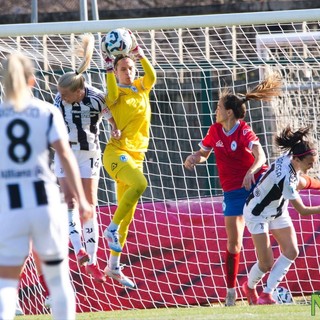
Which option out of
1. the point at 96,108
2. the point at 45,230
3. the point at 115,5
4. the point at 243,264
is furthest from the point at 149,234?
the point at 115,5

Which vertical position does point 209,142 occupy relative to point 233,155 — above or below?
above

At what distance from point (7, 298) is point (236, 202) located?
13.4ft

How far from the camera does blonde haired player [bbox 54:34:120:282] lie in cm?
914

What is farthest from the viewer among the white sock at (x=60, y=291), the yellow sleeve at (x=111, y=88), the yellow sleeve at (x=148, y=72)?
the yellow sleeve at (x=148, y=72)

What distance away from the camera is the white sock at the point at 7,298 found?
580cm

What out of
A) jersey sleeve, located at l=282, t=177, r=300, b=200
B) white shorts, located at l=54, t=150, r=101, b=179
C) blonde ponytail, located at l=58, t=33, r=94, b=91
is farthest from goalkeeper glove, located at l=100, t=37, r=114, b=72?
jersey sleeve, located at l=282, t=177, r=300, b=200

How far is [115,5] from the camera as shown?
25.8 meters

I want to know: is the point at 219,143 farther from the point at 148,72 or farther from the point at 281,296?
the point at 281,296

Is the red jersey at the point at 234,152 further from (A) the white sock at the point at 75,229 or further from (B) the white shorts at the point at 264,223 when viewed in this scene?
(A) the white sock at the point at 75,229

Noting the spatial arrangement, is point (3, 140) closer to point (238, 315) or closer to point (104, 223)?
point (238, 315)

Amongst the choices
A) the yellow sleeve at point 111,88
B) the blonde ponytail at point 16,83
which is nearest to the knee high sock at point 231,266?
the yellow sleeve at point 111,88

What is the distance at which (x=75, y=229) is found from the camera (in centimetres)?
935

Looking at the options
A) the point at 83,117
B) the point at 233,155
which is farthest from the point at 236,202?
the point at 83,117

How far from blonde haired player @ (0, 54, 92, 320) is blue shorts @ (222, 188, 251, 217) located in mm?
3825
